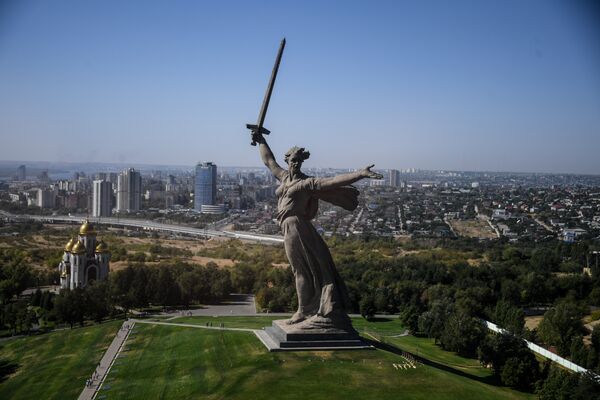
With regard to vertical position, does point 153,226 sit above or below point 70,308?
below

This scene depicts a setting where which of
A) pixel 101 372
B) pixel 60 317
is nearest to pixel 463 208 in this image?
pixel 60 317

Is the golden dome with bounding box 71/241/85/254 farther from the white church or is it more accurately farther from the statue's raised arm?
the statue's raised arm

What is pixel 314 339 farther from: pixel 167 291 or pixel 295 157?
pixel 167 291

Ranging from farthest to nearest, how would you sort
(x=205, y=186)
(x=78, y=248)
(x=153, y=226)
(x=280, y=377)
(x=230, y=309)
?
(x=205, y=186) < (x=153, y=226) < (x=78, y=248) < (x=230, y=309) < (x=280, y=377)

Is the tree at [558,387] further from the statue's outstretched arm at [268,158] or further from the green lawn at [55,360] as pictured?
the green lawn at [55,360]

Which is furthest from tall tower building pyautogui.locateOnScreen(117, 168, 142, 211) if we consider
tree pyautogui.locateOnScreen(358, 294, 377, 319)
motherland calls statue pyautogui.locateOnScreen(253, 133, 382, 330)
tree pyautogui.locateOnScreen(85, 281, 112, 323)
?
motherland calls statue pyautogui.locateOnScreen(253, 133, 382, 330)

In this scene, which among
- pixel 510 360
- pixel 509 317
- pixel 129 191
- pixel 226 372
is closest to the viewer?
pixel 226 372

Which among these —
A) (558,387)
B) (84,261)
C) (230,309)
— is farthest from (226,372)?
(84,261)

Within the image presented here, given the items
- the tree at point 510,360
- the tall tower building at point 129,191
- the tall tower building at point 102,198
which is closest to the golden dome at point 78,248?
the tree at point 510,360
